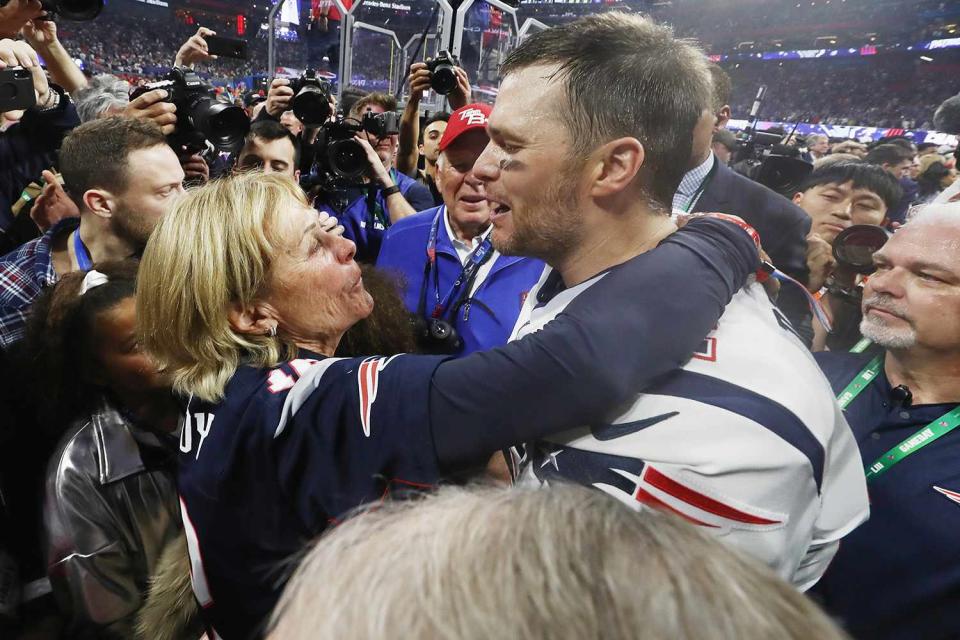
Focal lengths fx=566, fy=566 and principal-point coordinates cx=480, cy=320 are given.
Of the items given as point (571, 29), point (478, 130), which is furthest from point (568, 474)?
point (478, 130)

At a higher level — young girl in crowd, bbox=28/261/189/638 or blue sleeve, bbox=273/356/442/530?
blue sleeve, bbox=273/356/442/530

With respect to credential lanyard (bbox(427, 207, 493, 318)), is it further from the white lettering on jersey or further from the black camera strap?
the white lettering on jersey

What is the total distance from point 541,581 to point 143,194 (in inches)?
85.3

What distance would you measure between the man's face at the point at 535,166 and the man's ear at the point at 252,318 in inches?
20.9

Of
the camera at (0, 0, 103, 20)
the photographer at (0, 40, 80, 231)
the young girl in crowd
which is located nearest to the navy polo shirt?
the young girl in crowd

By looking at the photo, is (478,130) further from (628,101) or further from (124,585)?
(124,585)

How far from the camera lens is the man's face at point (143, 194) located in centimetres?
201

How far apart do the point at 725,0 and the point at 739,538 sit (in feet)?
80.3

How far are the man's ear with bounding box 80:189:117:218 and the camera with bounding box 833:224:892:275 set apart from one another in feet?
8.63

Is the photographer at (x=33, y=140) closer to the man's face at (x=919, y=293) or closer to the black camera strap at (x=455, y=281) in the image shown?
the black camera strap at (x=455, y=281)

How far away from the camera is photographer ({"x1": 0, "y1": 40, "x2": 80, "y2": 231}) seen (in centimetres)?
Answer: 223

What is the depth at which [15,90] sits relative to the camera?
1.74 metres

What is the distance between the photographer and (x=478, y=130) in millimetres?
2230

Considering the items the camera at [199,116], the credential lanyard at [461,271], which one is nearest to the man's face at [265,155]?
the camera at [199,116]
